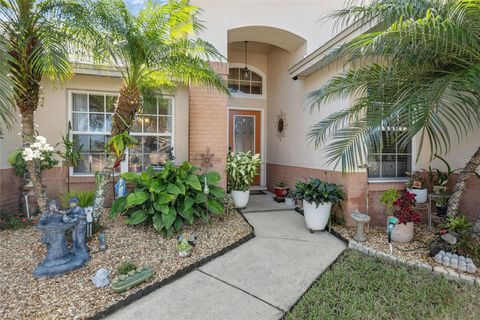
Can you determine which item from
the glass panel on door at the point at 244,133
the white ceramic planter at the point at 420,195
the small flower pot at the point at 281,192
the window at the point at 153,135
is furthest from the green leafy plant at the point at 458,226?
the window at the point at 153,135

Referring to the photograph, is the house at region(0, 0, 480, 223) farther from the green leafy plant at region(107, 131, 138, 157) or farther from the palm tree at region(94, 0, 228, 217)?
the green leafy plant at region(107, 131, 138, 157)

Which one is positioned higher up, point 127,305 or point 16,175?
point 16,175

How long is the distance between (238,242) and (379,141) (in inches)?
102

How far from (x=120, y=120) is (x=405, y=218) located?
195 inches

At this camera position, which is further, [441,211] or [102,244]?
[441,211]

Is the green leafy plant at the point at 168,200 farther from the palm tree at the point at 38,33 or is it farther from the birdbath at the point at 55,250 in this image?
the palm tree at the point at 38,33

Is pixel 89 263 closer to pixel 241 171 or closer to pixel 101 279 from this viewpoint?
pixel 101 279

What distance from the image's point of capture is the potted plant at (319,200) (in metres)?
4.47

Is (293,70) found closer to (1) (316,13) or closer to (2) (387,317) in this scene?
(1) (316,13)

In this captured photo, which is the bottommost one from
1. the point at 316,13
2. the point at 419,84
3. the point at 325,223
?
the point at 325,223

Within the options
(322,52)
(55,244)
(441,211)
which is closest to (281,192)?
(441,211)

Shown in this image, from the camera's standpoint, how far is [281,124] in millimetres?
7312

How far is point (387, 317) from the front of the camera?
8.00ft

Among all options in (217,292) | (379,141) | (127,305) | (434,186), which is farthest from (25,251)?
(434,186)
